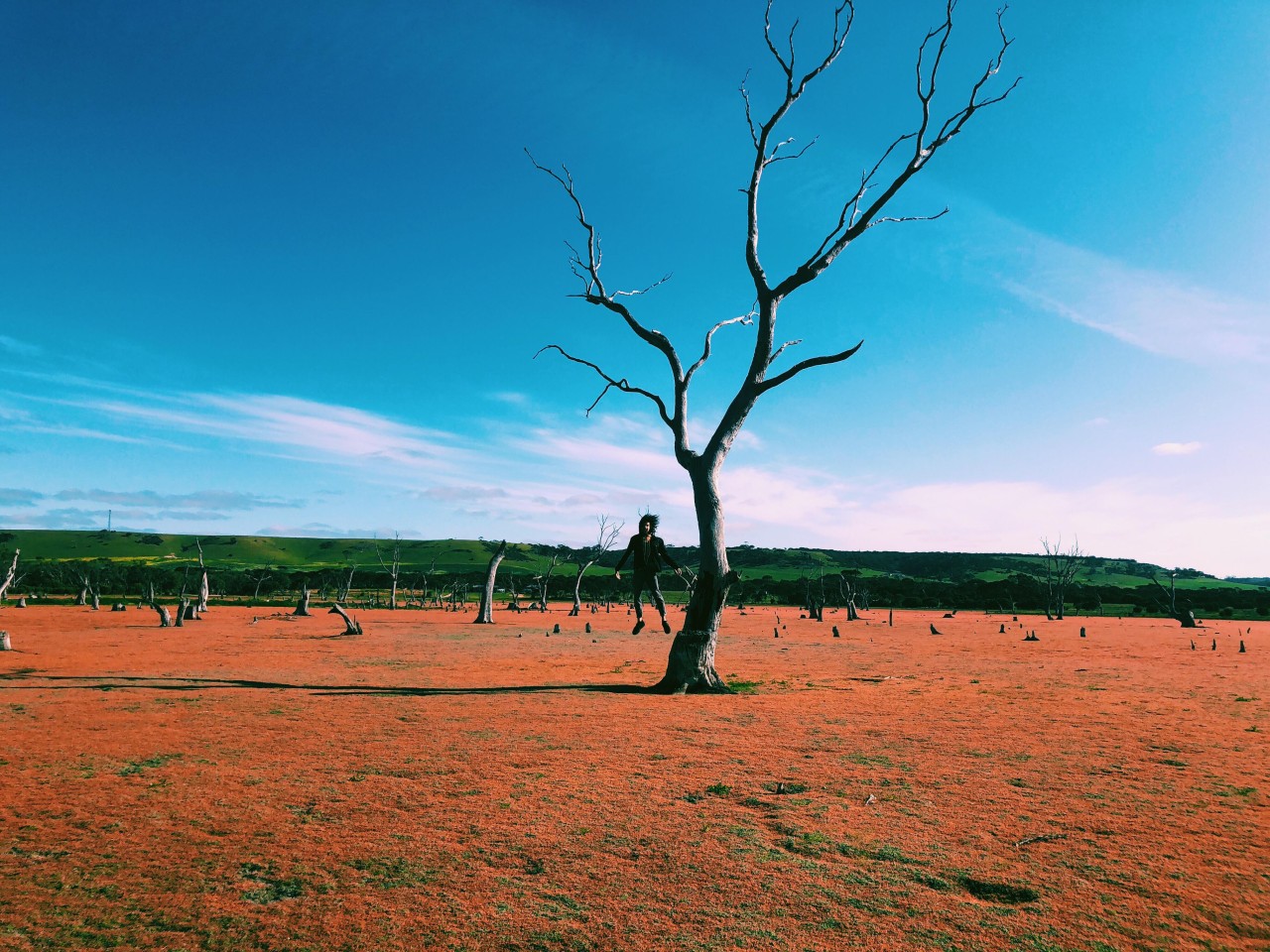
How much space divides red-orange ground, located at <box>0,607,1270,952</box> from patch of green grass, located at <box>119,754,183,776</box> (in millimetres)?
44

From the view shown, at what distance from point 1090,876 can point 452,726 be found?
302 inches

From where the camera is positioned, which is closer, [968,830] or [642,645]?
[968,830]

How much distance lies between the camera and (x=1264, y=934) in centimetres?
400

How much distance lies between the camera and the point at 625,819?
5.89 metres

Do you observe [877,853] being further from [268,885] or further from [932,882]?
[268,885]

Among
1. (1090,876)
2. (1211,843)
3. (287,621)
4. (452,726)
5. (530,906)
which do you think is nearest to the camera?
(530,906)

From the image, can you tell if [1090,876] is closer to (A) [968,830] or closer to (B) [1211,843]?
(A) [968,830]

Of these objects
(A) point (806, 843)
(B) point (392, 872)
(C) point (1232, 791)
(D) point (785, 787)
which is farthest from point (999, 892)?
(C) point (1232, 791)

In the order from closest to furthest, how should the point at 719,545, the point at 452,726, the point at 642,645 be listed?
the point at 452,726, the point at 719,545, the point at 642,645

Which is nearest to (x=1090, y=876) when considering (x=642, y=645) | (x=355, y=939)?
(x=355, y=939)

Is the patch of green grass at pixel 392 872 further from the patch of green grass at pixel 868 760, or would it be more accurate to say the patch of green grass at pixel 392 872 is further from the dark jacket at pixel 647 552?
the dark jacket at pixel 647 552

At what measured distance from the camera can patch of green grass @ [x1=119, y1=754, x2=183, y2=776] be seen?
722 centimetres

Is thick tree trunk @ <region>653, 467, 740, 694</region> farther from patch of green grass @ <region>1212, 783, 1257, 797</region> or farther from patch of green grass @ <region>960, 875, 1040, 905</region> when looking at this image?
patch of green grass @ <region>960, 875, 1040, 905</region>

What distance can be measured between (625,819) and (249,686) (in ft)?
35.8
